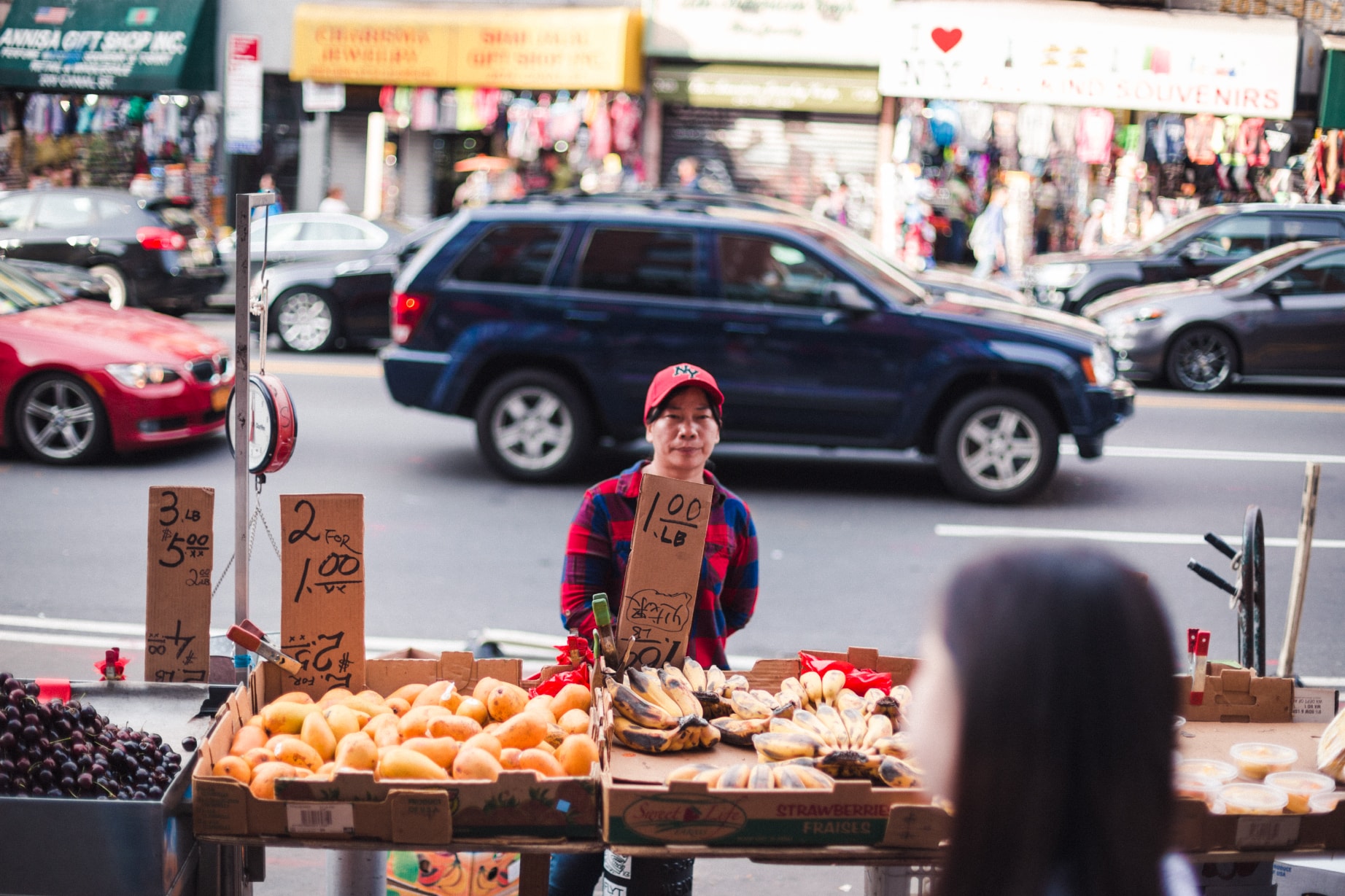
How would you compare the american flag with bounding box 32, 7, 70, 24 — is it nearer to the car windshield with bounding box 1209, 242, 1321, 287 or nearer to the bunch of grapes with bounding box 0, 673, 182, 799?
the car windshield with bounding box 1209, 242, 1321, 287

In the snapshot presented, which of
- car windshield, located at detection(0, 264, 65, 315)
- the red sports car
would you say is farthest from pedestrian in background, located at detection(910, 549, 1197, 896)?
car windshield, located at detection(0, 264, 65, 315)

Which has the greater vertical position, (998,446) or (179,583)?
(998,446)

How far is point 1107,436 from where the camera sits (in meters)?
11.6

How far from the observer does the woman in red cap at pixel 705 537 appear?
11.9ft

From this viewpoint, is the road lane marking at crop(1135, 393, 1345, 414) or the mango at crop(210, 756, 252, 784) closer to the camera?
the mango at crop(210, 756, 252, 784)

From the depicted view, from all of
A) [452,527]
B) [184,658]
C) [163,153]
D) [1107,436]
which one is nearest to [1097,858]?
[184,658]

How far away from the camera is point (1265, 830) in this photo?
109 inches

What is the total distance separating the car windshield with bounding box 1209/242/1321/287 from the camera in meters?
11.9

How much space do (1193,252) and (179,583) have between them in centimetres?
1382

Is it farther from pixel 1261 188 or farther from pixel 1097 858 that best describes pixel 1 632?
pixel 1261 188

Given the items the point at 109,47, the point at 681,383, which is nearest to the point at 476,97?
the point at 109,47

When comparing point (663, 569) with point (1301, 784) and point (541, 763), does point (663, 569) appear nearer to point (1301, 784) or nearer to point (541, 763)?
point (541, 763)

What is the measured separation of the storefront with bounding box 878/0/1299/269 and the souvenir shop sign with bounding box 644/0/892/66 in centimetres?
48

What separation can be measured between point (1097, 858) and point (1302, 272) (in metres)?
12.2
